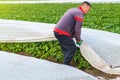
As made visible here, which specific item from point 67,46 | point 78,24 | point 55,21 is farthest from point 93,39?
point 55,21

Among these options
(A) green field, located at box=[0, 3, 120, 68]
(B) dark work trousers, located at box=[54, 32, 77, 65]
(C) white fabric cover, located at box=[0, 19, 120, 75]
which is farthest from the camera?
(A) green field, located at box=[0, 3, 120, 68]

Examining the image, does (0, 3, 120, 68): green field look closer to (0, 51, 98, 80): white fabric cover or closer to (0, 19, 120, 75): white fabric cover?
(0, 19, 120, 75): white fabric cover

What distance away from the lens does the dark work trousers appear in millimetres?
7734

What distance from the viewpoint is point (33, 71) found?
7.03m

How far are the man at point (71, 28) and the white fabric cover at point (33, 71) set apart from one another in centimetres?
40

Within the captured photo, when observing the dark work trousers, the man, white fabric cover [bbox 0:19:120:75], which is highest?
the man

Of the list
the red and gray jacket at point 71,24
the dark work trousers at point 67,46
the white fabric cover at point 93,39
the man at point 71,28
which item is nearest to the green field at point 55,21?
the white fabric cover at point 93,39

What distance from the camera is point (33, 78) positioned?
670 cm

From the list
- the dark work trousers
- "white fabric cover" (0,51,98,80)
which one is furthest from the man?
"white fabric cover" (0,51,98,80)

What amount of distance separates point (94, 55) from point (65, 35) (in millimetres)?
916

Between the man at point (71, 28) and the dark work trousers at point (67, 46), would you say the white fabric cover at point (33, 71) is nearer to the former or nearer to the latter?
the dark work trousers at point (67, 46)

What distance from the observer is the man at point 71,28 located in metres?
7.61

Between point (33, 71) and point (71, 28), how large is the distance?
123 cm

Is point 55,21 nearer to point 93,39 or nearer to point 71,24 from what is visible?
point 93,39
